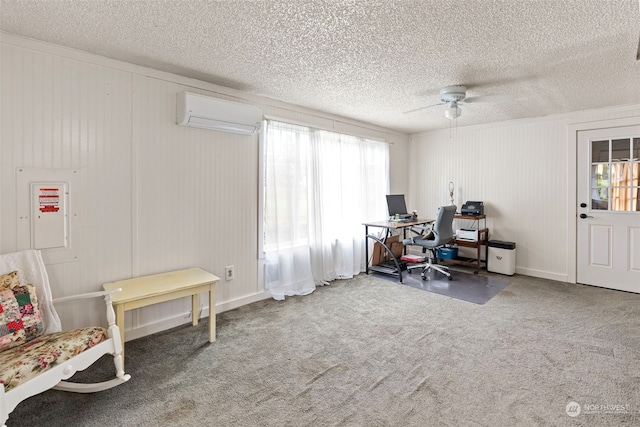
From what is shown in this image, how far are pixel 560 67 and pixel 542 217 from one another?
8.17 ft

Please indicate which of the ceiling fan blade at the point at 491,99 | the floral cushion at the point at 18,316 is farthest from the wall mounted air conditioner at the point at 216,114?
the ceiling fan blade at the point at 491,99

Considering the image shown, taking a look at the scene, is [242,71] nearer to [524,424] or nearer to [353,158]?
[353,158]

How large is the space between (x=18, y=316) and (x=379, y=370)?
223cm

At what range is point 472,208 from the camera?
4.90 m

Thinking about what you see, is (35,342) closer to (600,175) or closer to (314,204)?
(314,204)

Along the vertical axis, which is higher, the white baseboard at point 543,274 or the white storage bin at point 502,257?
the white storage bin at point 502,257

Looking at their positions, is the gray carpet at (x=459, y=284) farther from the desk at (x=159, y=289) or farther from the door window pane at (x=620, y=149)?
the desk at (x=159, y=289)

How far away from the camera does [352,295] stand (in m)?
3.81

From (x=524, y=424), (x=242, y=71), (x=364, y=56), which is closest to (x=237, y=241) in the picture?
(x=242, y=71)

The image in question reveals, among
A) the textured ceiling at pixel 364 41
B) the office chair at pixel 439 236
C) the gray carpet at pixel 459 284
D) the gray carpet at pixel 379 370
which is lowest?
the gray carpet at pixel 379 370

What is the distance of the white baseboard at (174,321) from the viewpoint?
2.73m

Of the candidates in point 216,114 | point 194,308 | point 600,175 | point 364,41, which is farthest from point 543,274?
point 216,114

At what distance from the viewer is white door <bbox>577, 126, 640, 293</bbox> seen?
12.7ft

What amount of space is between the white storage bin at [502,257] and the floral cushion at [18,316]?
16.5 ft
